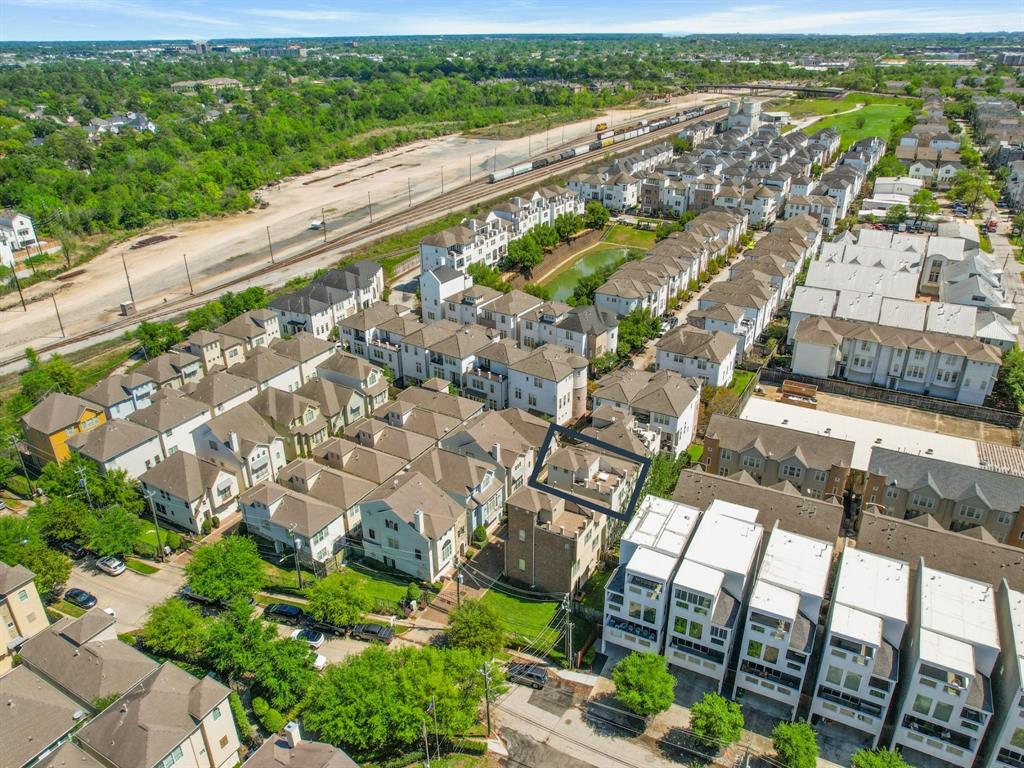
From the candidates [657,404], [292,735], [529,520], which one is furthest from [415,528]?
[657,404]

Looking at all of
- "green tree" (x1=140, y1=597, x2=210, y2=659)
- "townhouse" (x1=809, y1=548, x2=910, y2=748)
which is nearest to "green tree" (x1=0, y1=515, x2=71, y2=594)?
"green tree" (x1=140, y1=597, x2=210, y2=659)

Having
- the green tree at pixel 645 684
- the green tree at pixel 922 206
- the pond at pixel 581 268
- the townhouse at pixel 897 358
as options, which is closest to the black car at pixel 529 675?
the green tree at pixel 645 684

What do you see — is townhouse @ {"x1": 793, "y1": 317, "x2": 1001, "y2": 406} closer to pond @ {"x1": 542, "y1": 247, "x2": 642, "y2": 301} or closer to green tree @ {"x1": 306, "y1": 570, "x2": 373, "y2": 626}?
pond @ {"x1": 542, "y1": 247, "x2": 642, "y2": 301}

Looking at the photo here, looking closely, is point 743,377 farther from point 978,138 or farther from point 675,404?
point 978,138

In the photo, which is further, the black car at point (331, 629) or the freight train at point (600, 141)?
the freight train at point (600, 141)

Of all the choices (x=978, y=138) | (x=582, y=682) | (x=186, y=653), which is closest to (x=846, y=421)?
(x=582, y=682)

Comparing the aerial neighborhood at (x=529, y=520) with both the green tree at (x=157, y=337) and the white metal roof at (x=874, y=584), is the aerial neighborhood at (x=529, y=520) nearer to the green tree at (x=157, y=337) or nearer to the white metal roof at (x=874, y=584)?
the white metal roof at (x=874, y=584)

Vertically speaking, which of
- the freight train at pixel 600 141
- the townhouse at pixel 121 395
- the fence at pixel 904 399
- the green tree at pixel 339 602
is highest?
the freight train at pixel 600 141
